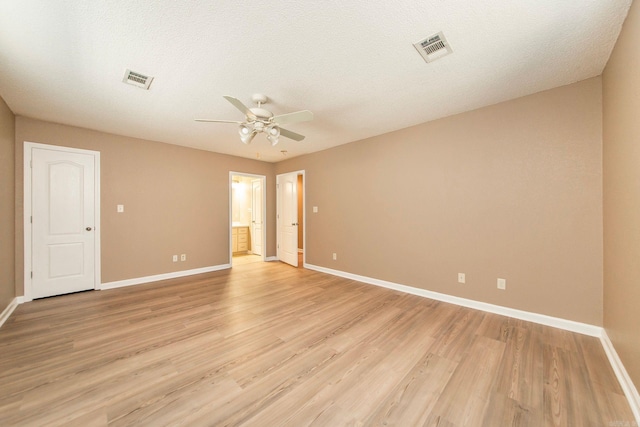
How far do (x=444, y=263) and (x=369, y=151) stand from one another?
2214mm

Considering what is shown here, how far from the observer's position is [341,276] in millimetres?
4762

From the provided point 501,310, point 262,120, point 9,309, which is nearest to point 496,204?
point 501,310

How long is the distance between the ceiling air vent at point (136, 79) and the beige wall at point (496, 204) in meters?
3.20

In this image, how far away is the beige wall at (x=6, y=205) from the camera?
2834 mm

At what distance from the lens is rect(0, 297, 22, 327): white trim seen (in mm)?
2760

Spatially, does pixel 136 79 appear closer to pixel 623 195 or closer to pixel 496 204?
pixel 496 204

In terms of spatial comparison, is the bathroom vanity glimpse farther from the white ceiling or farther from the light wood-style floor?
the white ceiling

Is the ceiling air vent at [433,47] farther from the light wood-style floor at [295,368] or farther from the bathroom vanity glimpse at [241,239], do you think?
the bathroom vanity glimpse at [241,239]

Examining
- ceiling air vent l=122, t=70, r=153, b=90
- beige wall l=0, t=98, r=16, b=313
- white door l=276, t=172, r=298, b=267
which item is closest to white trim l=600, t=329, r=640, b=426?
ceiling air vent l=122, t=70, r=153, b=90

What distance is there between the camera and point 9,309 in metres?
3.00

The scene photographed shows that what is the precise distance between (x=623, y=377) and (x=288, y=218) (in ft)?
17.0

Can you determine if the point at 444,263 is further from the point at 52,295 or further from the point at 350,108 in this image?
the point at 52,295

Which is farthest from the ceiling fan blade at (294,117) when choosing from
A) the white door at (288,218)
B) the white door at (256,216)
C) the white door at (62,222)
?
the white door at (256,216)

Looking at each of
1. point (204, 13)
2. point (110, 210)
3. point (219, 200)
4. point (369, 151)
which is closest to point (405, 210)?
point (369, 151)
